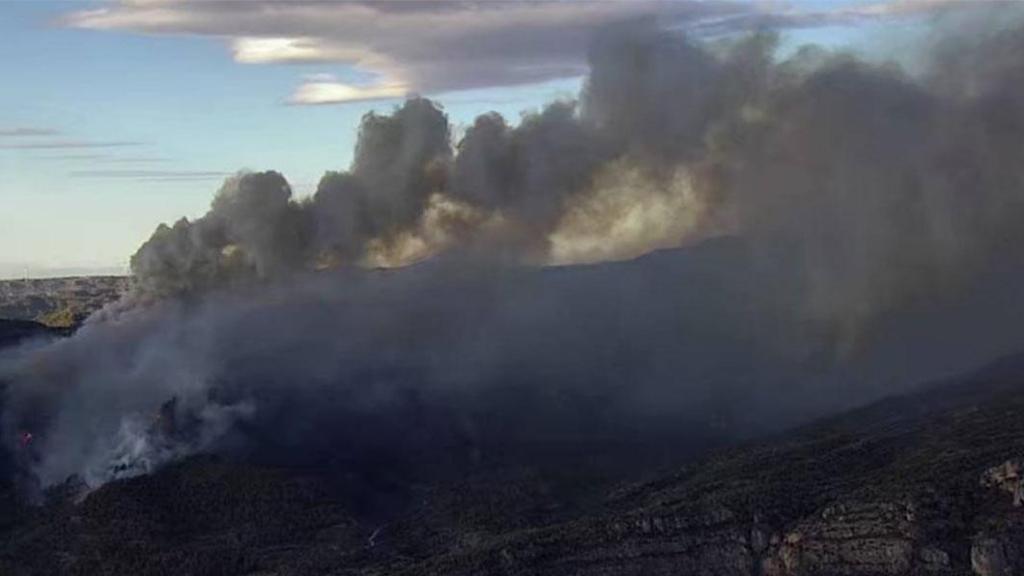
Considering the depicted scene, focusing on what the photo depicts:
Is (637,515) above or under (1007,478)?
under

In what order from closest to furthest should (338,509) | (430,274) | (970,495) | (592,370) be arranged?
(970,495), (338,509), (592,370), (430,274)

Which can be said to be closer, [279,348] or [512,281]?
[279,348]

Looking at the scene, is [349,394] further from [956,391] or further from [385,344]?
[956,391]

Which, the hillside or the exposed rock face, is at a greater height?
the exposed rock face

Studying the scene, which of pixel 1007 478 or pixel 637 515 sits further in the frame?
pixel 637 515

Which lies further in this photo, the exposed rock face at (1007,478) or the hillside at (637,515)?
the hillside at (637,515)

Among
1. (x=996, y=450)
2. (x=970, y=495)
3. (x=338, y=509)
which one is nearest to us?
(x=970, y=495)

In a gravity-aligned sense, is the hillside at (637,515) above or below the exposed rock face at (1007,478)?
below

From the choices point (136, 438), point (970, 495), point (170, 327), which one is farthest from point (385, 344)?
point (970, 495)
